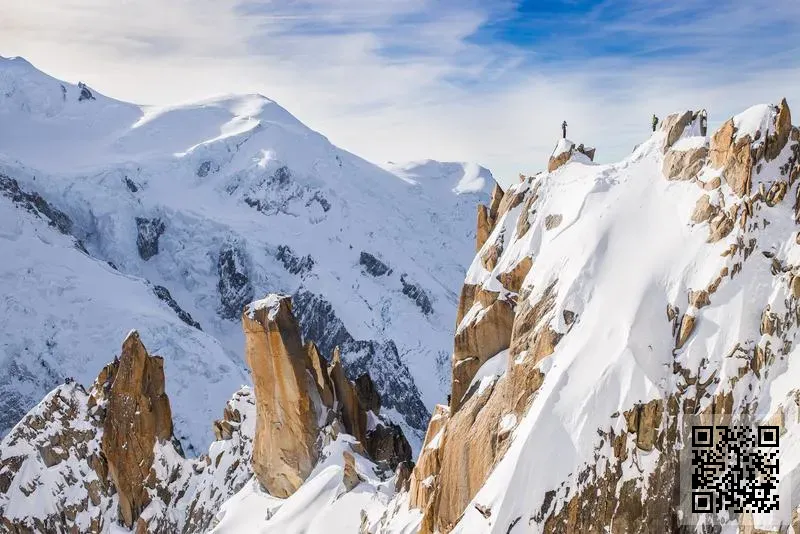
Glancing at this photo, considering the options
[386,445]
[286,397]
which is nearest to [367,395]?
[386,445]

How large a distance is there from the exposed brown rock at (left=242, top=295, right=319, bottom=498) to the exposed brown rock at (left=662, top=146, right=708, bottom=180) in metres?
25.6

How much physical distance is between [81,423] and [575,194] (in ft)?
153

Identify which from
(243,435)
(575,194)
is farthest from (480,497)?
(243,435)

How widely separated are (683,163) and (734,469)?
12565mm

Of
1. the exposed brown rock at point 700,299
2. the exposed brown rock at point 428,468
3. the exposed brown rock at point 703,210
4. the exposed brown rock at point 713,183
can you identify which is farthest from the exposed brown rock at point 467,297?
the exposed brown rock at point 713,183

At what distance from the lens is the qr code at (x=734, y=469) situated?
26812 mm

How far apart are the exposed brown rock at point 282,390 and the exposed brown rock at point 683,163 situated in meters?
25.6

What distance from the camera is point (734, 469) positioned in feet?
91.5

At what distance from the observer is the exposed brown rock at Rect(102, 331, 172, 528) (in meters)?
66.1

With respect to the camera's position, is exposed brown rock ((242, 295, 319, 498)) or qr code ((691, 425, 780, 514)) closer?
qr code ((691, 425, 780, 514))

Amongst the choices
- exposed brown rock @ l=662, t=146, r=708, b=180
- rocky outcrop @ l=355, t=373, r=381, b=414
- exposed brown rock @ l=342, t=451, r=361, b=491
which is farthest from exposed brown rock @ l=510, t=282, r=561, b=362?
rocky outcrop @ l=355, t=373, r=381, b=414

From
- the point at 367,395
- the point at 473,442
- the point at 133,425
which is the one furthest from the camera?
the point at 133,425

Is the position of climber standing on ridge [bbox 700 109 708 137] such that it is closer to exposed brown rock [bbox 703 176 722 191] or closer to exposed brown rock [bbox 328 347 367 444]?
exposed brown rock [bbox 703 176 722 191]

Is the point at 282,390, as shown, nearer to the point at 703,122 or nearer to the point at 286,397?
the point at 286,397
